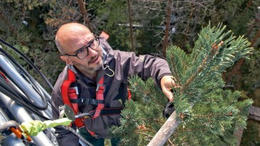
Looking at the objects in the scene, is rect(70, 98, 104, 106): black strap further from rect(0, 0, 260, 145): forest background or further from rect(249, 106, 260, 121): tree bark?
rect(249, 106, 260, 121): tree bark

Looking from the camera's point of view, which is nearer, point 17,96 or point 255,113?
point 17,96

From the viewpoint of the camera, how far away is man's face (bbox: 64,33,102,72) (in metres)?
2.08

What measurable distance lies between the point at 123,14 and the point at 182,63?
5043mm

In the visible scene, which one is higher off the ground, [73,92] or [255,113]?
[73,92]

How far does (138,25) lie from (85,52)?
4.46m

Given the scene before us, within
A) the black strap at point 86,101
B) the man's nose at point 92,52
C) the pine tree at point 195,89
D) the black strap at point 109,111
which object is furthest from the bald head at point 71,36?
→ the black strap at point 109,111

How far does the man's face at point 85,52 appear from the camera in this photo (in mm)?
2082

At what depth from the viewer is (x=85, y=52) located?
209cm

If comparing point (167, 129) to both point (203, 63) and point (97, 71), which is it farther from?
point (97, 71)

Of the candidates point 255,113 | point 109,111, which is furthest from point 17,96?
point 255,113

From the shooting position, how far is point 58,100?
2.46 m

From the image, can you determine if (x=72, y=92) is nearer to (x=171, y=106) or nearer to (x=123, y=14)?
(x=171, y=106)

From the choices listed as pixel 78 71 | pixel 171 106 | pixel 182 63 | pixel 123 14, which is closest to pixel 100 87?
pixel 78 71

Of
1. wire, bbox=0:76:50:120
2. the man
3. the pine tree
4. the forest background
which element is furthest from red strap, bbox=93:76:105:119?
the forest background
